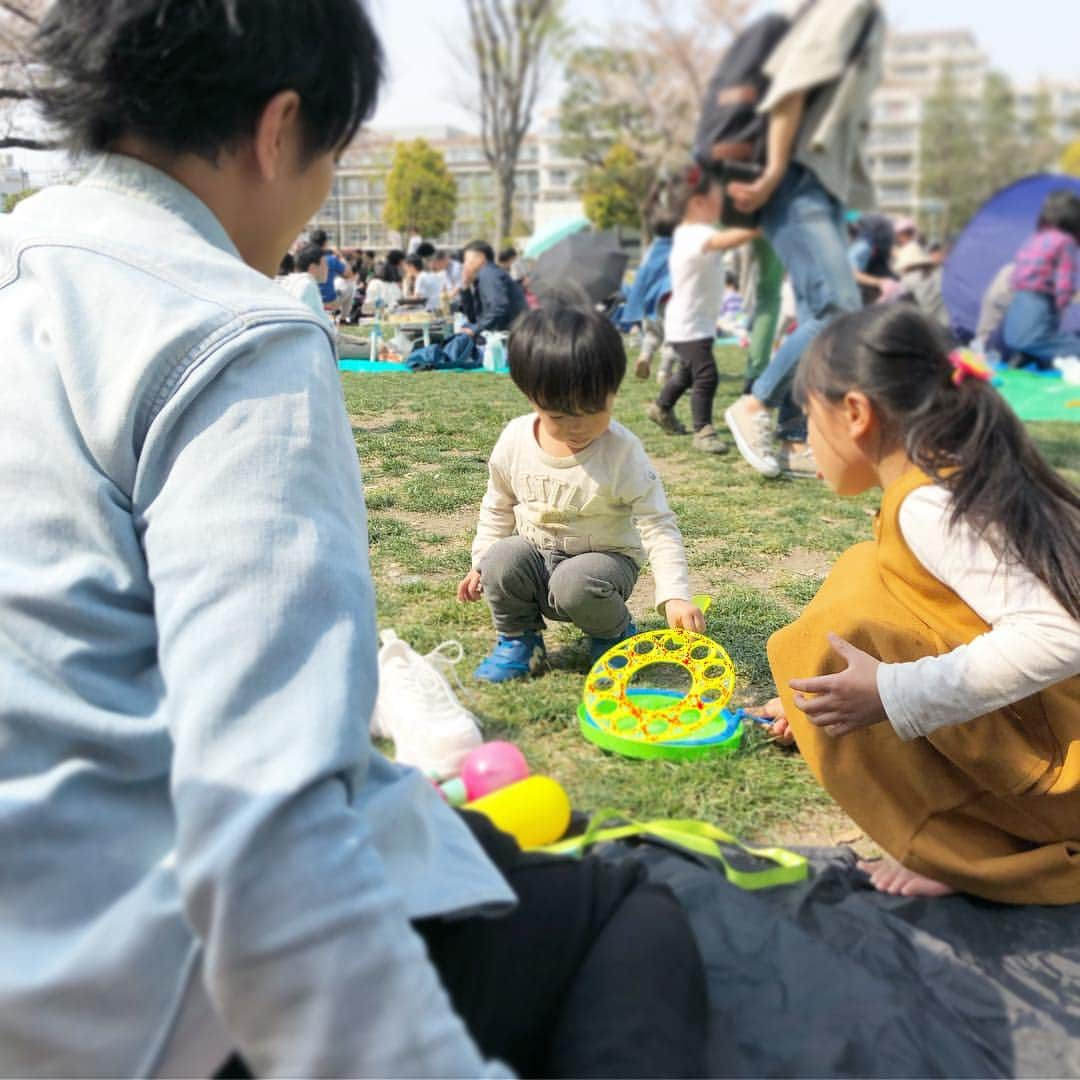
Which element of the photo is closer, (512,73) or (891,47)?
(891,47)

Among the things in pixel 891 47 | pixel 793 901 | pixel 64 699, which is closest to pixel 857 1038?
pixel 793 901

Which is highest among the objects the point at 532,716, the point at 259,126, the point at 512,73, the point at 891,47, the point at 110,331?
the point at 512,73

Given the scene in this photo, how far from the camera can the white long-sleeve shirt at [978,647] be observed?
150 cm

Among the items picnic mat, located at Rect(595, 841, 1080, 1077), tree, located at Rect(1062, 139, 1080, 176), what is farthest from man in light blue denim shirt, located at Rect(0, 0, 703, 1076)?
tree, located at Rect(1062, 139, 1080, 176)

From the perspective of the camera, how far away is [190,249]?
2.91 ft

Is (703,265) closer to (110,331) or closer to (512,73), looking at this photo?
(512,73)

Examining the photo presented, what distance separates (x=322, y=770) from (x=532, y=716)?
62.5 inches

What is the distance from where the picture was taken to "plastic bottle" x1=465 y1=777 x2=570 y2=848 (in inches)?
59.7

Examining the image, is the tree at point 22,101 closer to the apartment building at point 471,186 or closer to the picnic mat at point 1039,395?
the picnic mat at point 1039,395

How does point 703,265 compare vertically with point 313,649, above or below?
above

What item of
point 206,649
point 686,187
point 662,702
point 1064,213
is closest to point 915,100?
point 1064,213

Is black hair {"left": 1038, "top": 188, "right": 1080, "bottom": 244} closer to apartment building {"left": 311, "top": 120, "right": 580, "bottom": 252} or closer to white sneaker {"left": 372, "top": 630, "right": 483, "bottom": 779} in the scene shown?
white sneaker {"left": 372, "top": 630, "right": 483, "bottom": 779}

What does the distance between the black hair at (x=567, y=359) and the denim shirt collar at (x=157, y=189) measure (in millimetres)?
1420

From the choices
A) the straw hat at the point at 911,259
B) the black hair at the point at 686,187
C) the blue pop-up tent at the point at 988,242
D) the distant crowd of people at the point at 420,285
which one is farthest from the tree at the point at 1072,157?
the black hair at the point at 686,187
